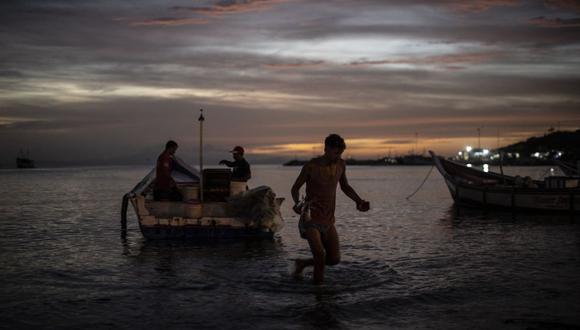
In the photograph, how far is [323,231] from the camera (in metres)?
8.55

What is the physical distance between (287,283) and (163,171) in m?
6.64

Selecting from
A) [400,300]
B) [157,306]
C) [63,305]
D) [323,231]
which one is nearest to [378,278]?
[400,300]

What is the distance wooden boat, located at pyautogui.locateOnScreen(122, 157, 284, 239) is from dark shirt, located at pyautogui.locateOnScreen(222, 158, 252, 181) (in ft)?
1.30

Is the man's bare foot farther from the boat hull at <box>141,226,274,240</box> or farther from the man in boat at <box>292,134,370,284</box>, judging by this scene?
the boat hull at <box>141,226,274,240</box>

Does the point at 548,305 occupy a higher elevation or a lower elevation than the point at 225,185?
lower

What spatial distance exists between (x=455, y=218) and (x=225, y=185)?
12.1 metres

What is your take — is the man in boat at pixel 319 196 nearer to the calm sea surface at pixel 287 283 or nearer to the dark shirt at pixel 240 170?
the calm sea surface at pixel 287 283

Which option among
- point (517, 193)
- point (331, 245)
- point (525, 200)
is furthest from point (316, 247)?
point (517, 193)

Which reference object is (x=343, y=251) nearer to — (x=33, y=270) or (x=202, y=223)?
(x=202, y=223)

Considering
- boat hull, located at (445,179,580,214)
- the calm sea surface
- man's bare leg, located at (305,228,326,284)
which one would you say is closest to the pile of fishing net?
the calm sea surface

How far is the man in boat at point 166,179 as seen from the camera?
15234 millimetres

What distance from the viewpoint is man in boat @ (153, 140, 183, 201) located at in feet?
50.0

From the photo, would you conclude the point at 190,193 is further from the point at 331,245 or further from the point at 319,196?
the point at 319,196

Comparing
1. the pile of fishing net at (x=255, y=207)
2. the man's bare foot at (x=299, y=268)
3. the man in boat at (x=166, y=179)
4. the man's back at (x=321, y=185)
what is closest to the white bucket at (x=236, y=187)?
the pile of fishing net at (x=255, y=207)
